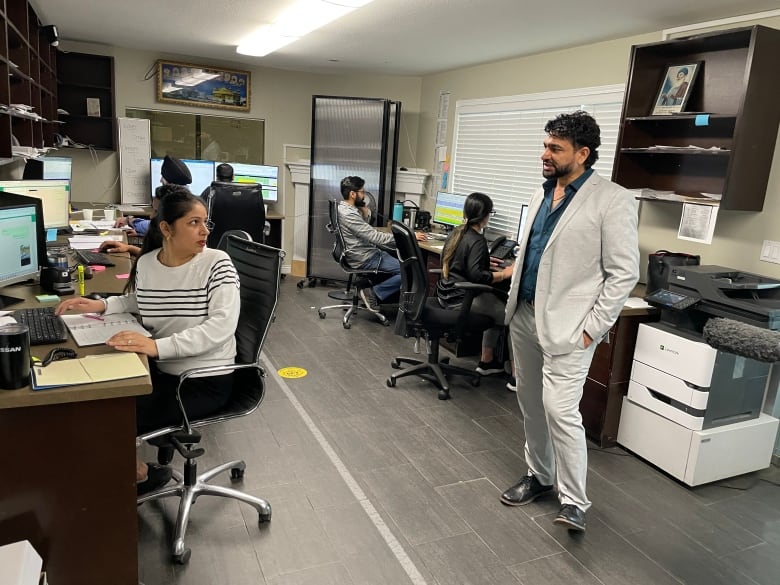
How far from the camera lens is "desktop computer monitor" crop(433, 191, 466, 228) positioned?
5363 millimetres

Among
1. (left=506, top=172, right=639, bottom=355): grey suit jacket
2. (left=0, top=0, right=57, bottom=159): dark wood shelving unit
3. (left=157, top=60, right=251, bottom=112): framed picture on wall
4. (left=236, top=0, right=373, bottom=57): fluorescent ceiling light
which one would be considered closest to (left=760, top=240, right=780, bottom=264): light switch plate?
(left=506, top=172, right=639, bottom=355): grey suit jacket

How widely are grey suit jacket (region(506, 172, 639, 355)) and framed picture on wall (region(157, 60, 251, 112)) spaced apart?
5116 mm

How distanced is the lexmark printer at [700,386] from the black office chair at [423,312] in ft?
3.13

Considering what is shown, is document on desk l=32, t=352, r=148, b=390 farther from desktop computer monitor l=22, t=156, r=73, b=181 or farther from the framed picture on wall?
Result: the framed picture on wall

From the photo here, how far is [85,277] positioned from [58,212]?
3.01ft

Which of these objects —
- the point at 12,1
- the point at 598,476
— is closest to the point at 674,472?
the point at 598,476

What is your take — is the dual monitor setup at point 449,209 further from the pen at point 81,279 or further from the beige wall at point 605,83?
the pen at point 81,279

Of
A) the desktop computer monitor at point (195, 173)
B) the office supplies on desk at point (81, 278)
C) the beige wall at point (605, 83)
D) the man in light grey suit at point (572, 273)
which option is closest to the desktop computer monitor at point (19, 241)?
the office supplies on desk at point (81, 278)

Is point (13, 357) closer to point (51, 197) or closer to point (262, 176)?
point (51, 197)

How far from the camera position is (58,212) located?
138 inches

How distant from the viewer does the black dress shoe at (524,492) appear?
99.4 inches

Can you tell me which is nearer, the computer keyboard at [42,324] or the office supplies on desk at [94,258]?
the computer keyboard at [42,324]

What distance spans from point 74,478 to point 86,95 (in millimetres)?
5371

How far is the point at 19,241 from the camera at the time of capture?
245 cm
